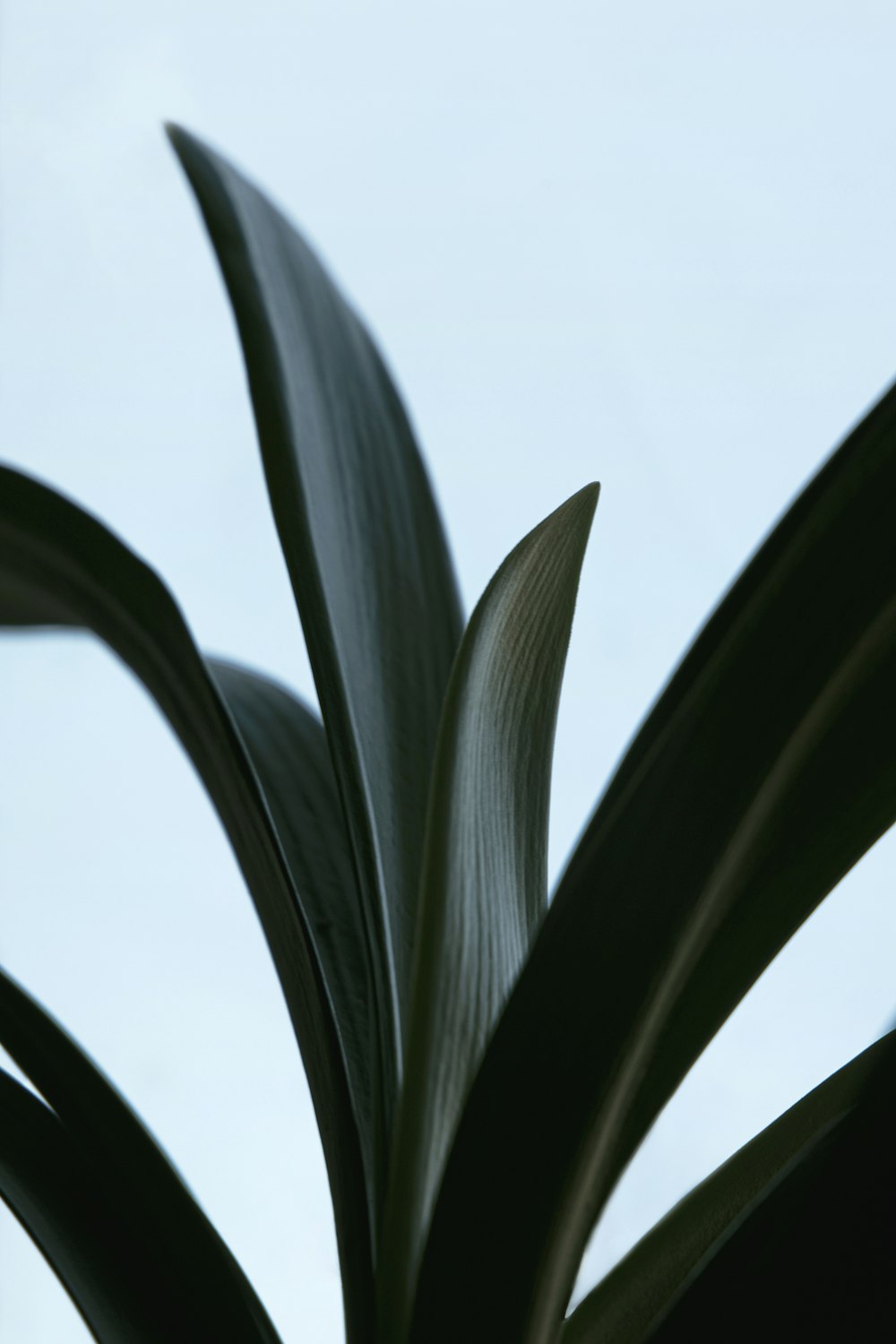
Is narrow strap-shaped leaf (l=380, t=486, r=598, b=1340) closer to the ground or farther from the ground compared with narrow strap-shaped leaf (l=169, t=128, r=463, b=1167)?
closer to the ground

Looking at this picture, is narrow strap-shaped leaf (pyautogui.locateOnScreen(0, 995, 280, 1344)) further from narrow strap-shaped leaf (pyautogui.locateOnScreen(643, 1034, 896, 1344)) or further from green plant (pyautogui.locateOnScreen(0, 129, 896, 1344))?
narrow strap-shaped leaf (pyautogui.locateOnScreen(643, 1034, 896, 1344))

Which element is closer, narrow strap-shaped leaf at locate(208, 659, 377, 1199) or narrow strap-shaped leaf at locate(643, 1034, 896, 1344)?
narrow strap-shaped leaf at locate(643, 1034, 896, 1344)

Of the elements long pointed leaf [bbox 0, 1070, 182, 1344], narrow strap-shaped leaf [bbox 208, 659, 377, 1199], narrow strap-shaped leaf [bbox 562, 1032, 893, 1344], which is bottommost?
narrow strap-shaped leaf [bbox 562, 1032, 893, 1344]

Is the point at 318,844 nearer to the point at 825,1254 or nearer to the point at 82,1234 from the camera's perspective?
the point at 82,1234

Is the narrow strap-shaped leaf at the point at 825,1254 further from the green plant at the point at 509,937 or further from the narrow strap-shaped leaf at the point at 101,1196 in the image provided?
the narrow strap-shaped leaf at the point at 101,1196

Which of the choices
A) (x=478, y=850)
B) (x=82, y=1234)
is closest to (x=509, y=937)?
(x=478, y=850)

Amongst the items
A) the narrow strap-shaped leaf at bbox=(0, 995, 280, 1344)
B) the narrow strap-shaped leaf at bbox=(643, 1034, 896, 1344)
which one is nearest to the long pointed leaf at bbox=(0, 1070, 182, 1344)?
the narrow strap-shaped leaf at bbox=(0, 995, 280, 1344)
